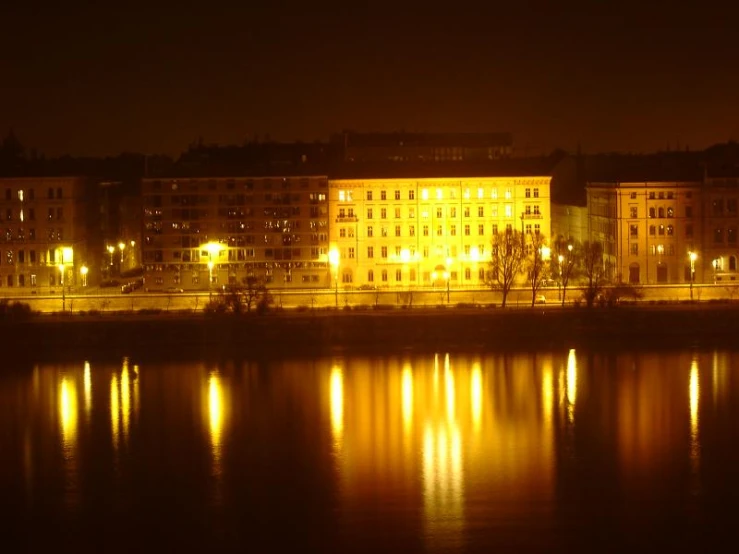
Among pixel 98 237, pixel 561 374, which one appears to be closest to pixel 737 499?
pixel 561 374

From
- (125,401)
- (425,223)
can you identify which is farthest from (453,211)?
(125,401)

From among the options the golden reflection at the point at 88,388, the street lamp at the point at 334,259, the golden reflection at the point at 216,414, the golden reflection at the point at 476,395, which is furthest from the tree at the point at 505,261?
the golden reflection at the point at 88,388

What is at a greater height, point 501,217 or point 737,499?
point 501,217

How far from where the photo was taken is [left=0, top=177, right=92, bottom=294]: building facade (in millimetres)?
26453

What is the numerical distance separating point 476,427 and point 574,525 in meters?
3.73

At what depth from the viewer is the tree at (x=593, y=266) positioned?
80.3 feet

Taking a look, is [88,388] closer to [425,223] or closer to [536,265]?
[536,265]

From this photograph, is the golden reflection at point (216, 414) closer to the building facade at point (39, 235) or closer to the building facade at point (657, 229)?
the building facade at point (39, 235)

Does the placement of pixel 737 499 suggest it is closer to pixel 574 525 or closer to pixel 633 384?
pixel 574 525

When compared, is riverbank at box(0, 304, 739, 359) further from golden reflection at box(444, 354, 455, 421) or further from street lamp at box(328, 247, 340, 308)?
street lamp at box(328, 247, 340, 308)

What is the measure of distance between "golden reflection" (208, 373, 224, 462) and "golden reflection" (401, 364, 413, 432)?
224 cm

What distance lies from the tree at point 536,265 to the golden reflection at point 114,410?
790cm

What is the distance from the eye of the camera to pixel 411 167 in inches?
1088

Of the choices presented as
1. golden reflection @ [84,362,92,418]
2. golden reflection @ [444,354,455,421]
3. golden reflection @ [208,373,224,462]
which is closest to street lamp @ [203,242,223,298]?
golden reflection @ [84,362,92,418]
